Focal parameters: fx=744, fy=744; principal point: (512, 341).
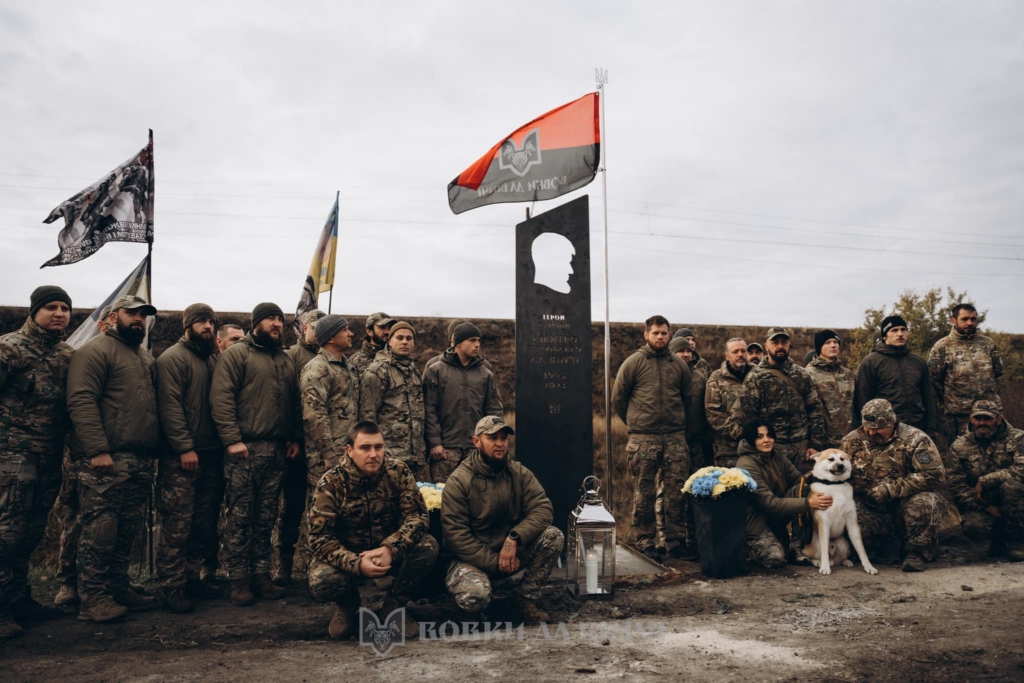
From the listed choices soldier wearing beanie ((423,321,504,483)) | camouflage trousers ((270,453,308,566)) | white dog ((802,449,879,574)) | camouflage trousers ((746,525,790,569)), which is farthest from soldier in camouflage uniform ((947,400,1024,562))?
camouflage trousers ((270,453,308,566))

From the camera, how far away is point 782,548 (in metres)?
6.71

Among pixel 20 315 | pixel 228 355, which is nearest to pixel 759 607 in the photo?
pixel 228 355

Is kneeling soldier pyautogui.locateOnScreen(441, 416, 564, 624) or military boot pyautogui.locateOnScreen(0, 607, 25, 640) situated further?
kneeling soldier pyautogui.locateOnScreen(441, 416, 564, 624)

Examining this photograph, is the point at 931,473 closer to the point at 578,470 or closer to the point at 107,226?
the point at 578,470

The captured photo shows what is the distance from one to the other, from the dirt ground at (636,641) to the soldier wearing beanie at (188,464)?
326 mm

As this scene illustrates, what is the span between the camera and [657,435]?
721 centimetres

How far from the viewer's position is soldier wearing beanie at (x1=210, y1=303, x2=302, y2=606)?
5.65 metres

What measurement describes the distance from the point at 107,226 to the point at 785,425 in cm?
672

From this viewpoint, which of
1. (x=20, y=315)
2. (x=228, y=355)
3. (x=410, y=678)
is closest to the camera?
(x=410, y=678)

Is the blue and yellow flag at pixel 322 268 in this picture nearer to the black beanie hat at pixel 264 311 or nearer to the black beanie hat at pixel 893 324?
the black beanie hat at pixel 264 311

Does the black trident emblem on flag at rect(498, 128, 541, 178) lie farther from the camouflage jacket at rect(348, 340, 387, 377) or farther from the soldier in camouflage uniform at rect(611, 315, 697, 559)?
the camouflage jacket at rect(348, 340, 387, 377)

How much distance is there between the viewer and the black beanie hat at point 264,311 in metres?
6.04

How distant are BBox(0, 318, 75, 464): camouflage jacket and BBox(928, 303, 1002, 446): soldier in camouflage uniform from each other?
7994mm

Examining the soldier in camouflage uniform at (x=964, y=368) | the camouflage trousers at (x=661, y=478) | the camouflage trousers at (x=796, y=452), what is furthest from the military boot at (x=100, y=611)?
the soldier in camouflage uniform at (x=964, y=368)
